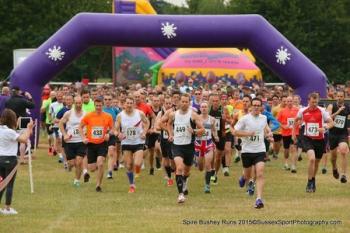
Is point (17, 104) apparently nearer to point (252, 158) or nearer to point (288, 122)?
point (288, 122)

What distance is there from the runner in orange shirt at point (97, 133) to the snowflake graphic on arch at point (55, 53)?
8.05 m

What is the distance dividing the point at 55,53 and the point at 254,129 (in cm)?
1136

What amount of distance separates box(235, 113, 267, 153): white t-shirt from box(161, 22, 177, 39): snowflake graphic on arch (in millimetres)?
10170

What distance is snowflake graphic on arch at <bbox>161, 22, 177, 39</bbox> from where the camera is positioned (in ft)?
84.2

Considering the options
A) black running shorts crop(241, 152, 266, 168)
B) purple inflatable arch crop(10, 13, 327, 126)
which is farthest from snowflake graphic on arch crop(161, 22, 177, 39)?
black running shorts crop(241, 152, 266, 168)

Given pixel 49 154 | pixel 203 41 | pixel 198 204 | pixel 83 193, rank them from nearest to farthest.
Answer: pixel 198 204 < pixel 83 193 < pixel 203 41 < pixel 49 154

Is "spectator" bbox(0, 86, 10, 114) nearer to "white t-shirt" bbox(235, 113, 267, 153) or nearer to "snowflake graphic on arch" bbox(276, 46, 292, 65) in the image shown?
"snowflake graphic on arch" bbox(276, 46, 292, 65)

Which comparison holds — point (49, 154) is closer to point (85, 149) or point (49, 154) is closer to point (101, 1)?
point (85, 149)

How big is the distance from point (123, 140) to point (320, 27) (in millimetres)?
50937

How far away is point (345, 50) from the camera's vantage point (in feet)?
221

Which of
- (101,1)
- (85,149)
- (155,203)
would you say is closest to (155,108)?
(85,149)

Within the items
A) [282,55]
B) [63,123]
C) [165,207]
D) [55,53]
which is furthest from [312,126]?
[55,53]

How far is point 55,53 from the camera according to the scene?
85.0ft

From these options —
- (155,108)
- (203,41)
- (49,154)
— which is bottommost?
(49,154)
